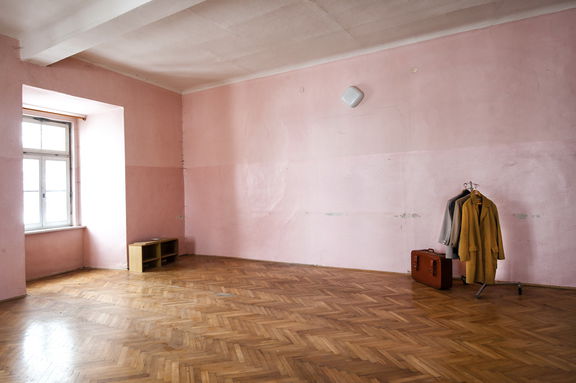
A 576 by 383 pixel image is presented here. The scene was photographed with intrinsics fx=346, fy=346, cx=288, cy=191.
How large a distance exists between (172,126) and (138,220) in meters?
1.83

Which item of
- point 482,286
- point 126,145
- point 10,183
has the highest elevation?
point 126,145

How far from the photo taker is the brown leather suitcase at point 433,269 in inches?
154

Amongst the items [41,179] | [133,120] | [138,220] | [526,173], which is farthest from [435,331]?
[41,179]

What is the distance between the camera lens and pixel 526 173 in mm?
4008

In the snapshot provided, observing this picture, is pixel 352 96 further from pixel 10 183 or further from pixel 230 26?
pixel 10 183

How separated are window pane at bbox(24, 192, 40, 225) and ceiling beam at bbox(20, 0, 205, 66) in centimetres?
200

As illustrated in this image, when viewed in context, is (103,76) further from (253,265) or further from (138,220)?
(253,265)

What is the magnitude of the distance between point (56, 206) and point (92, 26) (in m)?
3.25

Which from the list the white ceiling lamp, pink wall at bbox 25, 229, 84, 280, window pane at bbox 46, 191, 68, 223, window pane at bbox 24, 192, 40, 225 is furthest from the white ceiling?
pink wall at bbox 25, 229, 84, 280

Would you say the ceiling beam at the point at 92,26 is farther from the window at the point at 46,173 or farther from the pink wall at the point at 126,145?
the window at the point at 46,173

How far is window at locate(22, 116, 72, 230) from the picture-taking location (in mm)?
5086

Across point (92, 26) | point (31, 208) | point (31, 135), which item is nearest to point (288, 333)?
point (92, 26)

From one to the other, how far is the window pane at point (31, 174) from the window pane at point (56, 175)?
13 cm

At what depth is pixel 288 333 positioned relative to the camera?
287 centimetres
